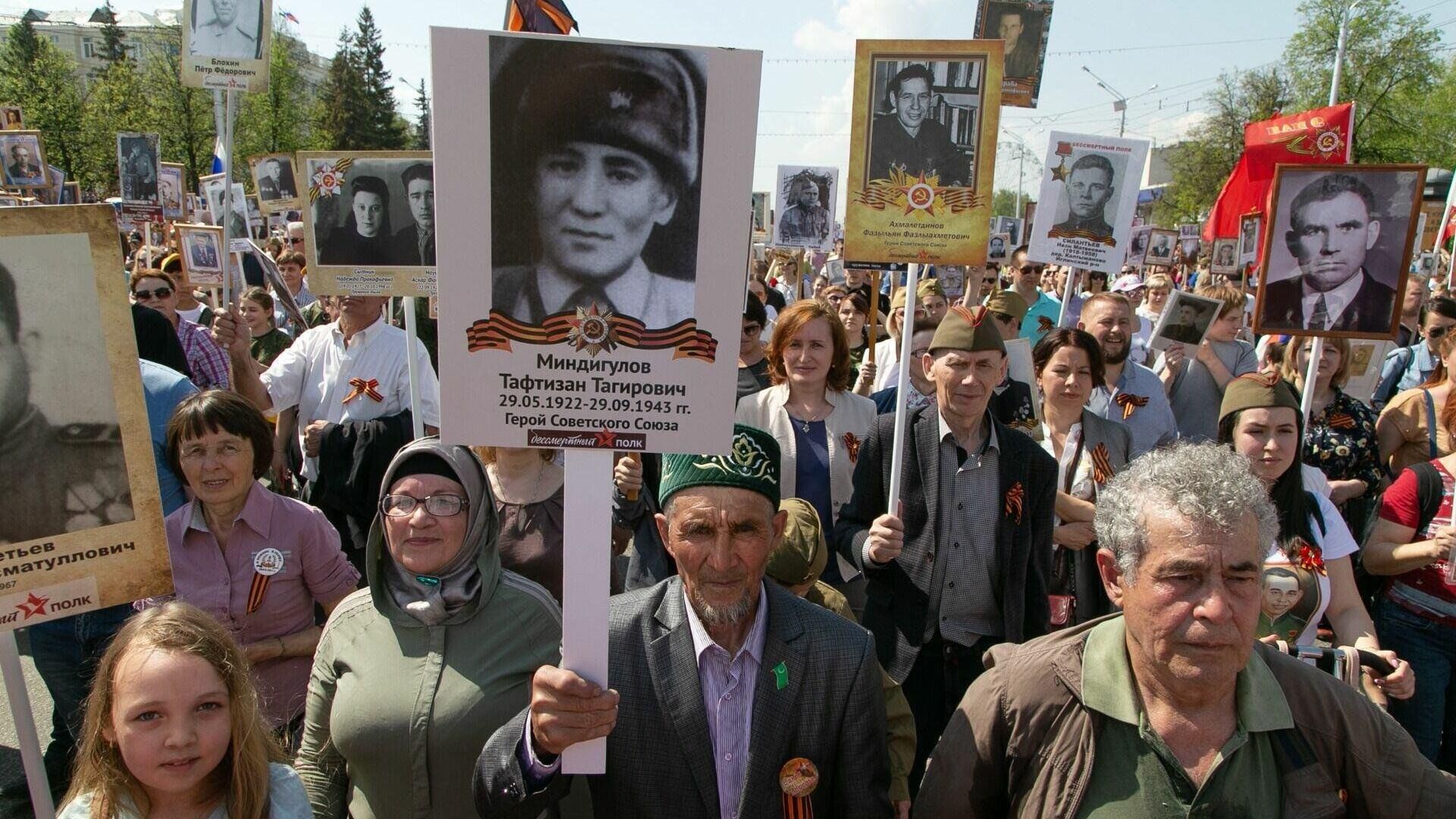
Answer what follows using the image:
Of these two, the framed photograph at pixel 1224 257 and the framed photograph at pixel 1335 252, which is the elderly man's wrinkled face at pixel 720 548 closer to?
the framed photograph at pixel 1335 252

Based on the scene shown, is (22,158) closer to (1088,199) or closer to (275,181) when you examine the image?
(275,181)

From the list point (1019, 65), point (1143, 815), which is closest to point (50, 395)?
point (1143, 815)

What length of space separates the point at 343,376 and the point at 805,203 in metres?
7.54

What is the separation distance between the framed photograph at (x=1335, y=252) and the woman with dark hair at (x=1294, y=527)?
30.6 inches

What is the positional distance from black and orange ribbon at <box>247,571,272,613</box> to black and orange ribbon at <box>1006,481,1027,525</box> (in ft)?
8.12

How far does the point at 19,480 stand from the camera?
219 cm

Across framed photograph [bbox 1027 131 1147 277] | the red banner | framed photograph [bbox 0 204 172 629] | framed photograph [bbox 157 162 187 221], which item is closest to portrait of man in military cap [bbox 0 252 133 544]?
framed photograph [bbox 0 204 172 629]

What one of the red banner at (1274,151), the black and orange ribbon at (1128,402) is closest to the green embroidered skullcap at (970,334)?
the black and orange ribbon at (1128,402)

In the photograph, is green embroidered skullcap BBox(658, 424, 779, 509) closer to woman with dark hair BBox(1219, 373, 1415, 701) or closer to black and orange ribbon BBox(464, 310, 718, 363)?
black and orange ribbon BBox(464, 310, 718, 363)

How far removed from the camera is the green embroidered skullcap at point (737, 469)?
2.41 meters

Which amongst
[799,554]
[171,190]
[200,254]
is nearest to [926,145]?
[799,554]

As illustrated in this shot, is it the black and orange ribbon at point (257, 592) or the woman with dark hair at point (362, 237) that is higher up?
the woman with dark hair at point (362, 237)

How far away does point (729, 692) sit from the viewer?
2373mm

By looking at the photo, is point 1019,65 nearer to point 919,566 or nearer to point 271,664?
point 919,566
